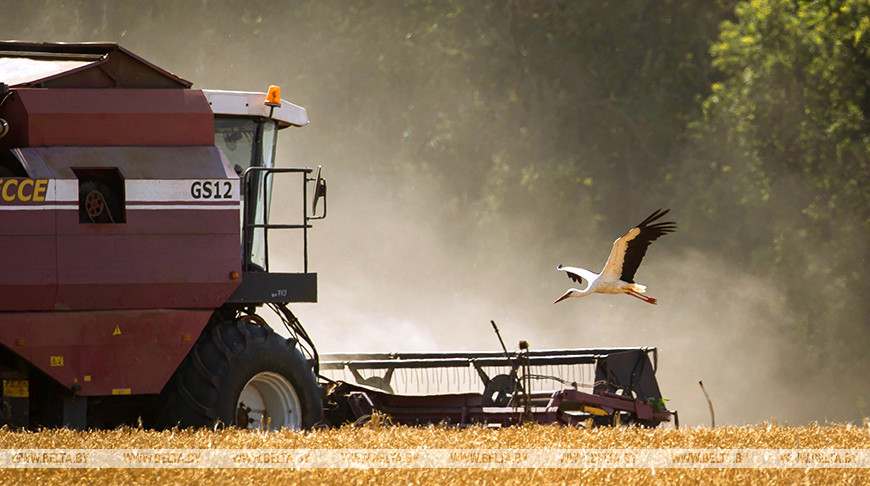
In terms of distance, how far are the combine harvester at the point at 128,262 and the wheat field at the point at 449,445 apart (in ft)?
1.61

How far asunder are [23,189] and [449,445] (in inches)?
113

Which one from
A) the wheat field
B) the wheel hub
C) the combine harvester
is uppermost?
the combine harvester

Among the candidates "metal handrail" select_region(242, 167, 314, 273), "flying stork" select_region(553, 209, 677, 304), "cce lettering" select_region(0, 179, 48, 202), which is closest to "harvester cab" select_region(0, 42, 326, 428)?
"cce lettering" select_region(0, 179, 48, 202)

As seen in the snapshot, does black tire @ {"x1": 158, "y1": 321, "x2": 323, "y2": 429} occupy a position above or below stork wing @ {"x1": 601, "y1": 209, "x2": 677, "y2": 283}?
below

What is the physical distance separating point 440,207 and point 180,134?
18775 mm

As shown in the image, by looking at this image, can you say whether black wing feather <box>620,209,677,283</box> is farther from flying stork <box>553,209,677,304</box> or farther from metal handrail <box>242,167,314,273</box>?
metal handrail <box>242,167,314,273</box>

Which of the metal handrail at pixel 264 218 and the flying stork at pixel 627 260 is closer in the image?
the flying stork at pixel 627 260

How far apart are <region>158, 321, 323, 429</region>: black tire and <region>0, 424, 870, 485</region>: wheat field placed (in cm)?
36

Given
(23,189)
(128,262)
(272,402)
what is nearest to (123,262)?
(128,262)

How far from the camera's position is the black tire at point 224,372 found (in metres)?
8.16

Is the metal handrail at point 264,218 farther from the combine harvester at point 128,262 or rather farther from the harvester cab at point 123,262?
the harvester cab at point 123,262

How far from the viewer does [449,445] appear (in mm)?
7527

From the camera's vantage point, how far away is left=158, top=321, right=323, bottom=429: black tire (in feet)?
26.8

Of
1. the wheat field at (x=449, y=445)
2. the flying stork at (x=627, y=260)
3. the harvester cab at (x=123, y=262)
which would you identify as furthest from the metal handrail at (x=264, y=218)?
the flying stork at (x=627, y=260)
